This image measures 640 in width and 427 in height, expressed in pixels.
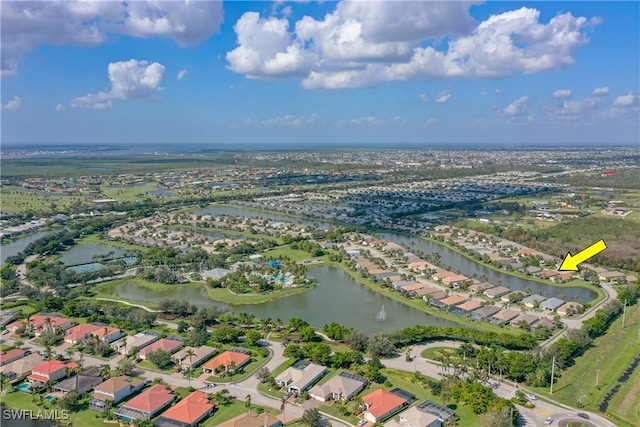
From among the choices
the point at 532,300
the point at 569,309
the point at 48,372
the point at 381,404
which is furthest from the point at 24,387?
the point at 569,309

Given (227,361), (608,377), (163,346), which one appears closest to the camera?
(608,377)

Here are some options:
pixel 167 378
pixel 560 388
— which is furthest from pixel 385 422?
pixel 167 378

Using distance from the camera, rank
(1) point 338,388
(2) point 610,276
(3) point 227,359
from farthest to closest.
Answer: (2) point 610,276
(3) point 227,359
(1) point 338,388

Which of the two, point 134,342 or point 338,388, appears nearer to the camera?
point 338,388

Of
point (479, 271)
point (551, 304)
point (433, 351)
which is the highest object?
point (551, 304)

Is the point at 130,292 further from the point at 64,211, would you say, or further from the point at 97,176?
the point at 97,176

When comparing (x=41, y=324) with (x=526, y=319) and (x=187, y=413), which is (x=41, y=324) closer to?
(x=187, y=413)

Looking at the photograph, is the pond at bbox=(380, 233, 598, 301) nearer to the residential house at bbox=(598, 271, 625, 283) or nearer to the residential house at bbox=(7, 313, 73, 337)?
the residential house at bbox=(598, 271, 625, 283)
